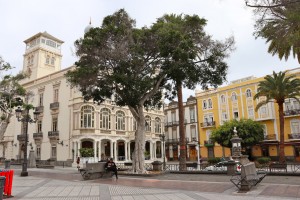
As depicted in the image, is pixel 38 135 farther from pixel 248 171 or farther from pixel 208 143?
pixel 248 171

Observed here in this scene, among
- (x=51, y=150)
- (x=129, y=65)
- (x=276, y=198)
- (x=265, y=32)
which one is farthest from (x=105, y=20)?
(x=51, y=150)

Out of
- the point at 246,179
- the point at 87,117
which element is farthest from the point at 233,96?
the point at 246,179

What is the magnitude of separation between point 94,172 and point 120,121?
20.5m

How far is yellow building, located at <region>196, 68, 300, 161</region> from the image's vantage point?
37.8m

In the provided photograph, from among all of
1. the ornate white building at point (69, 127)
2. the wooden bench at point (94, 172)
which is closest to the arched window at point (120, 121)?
the ornate white building at point (69, 127)

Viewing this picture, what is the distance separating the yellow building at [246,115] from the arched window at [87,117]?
2136cm

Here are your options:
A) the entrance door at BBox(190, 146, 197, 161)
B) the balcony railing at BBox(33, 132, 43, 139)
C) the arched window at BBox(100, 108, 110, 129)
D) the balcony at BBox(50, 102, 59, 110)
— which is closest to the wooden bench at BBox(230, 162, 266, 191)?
the arched window at BBox(100, 108, 110, 129)

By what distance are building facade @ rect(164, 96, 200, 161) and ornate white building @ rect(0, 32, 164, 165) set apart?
23.1ft

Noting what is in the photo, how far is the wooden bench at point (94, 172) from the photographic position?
16891 millimetres

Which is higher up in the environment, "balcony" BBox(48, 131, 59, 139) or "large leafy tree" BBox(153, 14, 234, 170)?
"large leafy tree" BBox(153, 14, 234, 170)

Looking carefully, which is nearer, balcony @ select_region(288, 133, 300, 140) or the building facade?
balcony @ select_region(288, 133, 300, 140)

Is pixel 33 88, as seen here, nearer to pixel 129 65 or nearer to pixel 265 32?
pixel 129 65

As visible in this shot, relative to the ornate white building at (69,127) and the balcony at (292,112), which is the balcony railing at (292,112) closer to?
the balcony at (292,112)

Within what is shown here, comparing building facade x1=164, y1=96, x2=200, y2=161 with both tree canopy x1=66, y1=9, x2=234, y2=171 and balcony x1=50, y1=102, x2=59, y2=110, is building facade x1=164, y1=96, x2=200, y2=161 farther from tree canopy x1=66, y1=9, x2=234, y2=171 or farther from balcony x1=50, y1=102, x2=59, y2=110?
tree canopy x1=66, y1=9, x2=234, y2=171
